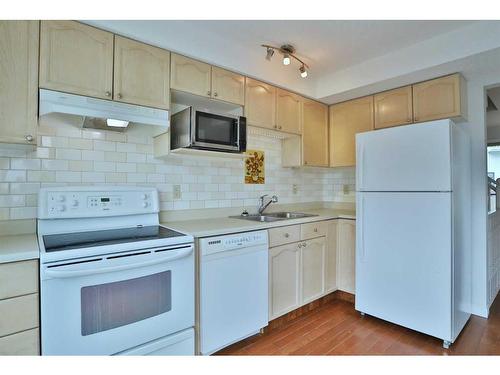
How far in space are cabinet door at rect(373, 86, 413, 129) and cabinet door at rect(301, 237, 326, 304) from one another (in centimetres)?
131

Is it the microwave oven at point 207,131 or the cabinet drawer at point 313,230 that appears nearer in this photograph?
the microwave oven at point 207,131

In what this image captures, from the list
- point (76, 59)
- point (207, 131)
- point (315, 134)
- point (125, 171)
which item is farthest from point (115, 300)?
point (315, 134)

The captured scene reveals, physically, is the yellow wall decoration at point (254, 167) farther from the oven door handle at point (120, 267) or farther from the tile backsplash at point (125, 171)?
the oven door handle at point (120, 267)

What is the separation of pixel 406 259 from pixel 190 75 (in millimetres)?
2168

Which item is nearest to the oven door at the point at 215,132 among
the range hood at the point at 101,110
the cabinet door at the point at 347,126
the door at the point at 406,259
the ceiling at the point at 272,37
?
the range hood at the point at 101,110

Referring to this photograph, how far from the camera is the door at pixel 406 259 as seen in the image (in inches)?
78.0

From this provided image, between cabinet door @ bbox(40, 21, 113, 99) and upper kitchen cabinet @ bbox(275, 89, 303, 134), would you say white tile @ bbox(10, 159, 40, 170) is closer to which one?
cabinet door @ bbox(40, 21, 113, 99)

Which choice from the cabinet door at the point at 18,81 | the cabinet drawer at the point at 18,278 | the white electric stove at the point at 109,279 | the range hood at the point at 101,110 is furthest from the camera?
the range hood at the point at 101,110

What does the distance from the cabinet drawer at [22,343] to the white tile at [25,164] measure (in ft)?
3.18

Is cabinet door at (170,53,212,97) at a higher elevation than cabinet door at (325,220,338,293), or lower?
higher

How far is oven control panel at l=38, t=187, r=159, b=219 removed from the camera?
1.69 m

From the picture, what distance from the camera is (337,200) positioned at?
11.4 ft

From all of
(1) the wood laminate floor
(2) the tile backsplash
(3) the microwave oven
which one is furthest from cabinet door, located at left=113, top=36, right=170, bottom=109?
(1) the wood laminate floor

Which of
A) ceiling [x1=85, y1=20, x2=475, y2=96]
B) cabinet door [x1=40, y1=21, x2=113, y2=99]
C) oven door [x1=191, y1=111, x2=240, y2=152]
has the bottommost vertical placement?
oven door [x1=191, y1=111, x2=240, y2=152]
